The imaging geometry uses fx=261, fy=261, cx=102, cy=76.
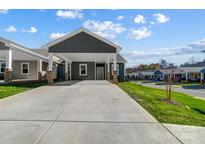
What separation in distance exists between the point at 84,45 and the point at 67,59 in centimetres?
907

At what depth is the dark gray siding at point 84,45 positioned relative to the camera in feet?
73.7

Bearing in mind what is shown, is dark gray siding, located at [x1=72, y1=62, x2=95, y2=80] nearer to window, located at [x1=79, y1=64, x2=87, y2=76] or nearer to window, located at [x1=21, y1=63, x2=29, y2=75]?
window, located at [x1=79, y1=64, x2=87, y2=76]

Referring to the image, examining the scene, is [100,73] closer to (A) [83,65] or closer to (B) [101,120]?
(A) [83,65]

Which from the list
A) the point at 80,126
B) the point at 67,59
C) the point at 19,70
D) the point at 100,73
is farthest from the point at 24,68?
the point at 80,126

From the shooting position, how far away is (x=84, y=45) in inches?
890

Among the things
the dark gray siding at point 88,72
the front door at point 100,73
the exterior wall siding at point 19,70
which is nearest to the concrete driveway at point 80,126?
the exterior wall siding at point 19,70

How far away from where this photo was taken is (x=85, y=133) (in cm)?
606

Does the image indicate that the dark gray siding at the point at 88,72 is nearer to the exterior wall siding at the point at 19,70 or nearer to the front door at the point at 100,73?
the front door at the point at 100,73

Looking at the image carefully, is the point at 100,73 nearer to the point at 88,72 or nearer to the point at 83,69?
the point at 88,72

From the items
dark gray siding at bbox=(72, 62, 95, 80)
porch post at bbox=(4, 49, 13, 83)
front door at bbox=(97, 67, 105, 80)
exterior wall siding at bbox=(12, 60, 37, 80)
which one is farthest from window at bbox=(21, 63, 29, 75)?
porch post at bbox=(4, 49, 13, 83)

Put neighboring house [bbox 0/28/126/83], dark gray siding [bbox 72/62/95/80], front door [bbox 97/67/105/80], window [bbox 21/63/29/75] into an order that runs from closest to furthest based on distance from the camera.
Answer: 1. neighboring house [bbox 0/28/126/83]
2. window [bbox 21/63/29/75]
3. dark gray siding [bbox 72/62/95/80]
4. front door [bbox 97/67/105/80]

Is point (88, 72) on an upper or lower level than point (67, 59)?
lower

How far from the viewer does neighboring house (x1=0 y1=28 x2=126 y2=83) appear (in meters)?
22.3
